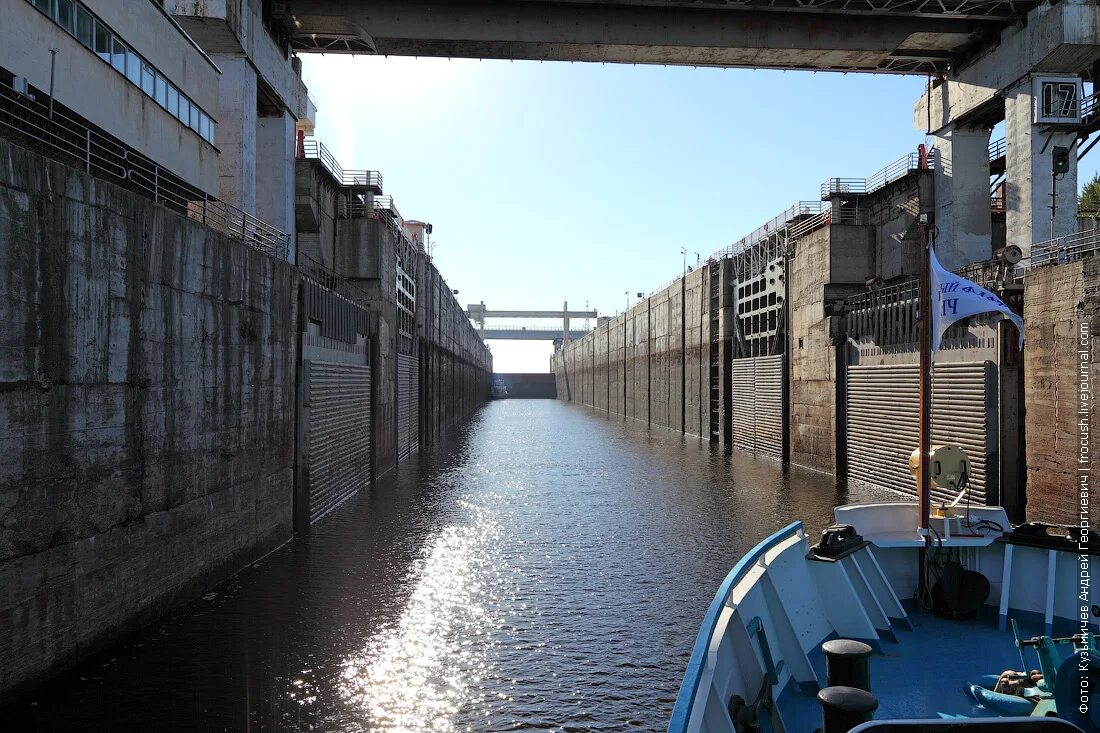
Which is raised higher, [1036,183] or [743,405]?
[1036,183]

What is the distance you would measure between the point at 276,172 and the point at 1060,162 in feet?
106

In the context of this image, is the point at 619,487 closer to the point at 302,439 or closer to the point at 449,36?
the point at 302,439

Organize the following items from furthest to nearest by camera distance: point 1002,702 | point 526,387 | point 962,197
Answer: point 526,387, point 962,197, point 1002,702

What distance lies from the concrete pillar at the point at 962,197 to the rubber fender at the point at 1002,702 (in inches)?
1065

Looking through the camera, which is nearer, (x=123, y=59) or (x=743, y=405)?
(x=123, y=59)

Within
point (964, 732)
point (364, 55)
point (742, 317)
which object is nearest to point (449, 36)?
point (364, 55)

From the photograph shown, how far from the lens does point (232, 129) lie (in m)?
26.7

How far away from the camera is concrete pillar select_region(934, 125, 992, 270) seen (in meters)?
32.1

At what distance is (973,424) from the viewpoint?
2209 centimetres

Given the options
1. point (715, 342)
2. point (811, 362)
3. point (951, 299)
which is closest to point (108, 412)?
point (951, 299)

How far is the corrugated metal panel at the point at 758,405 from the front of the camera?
39.2 m

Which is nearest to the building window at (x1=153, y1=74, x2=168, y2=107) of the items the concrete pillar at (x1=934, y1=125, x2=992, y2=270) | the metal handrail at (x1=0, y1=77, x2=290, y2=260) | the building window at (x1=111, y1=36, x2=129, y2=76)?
the building window at (x1=111, y1=36, x2=129, y2=76)

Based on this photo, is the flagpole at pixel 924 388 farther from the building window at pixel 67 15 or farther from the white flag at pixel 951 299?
the building window at pixel 67 15

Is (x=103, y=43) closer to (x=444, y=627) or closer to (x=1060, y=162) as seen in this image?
(x=444, y=627)
